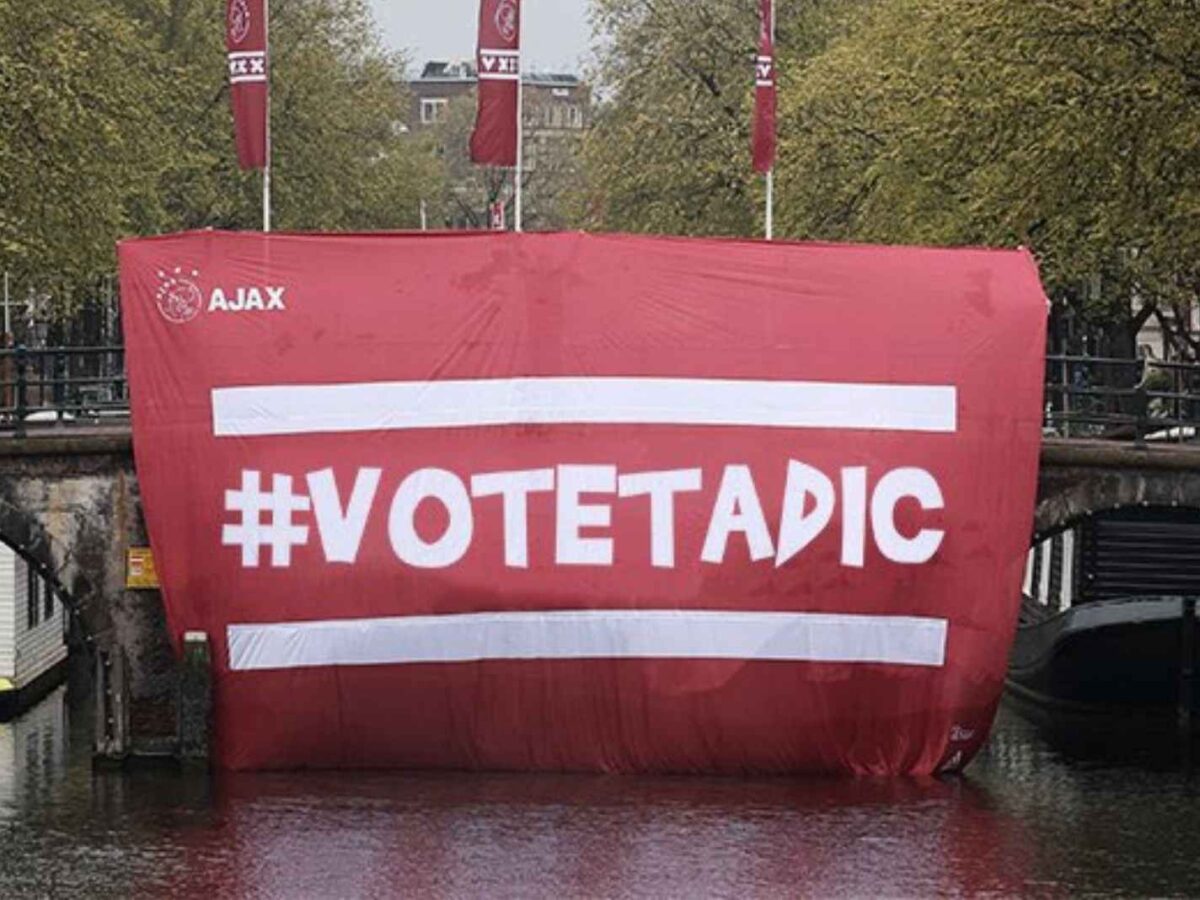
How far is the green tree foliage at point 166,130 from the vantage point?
5322 cm

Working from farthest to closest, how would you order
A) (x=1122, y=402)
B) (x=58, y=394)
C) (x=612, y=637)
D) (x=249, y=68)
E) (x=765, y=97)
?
→ (x=1122, y=402) < (x=765, y=97) < (x=249, y=68) < (x=58, y=394) < (x=612, y=637)

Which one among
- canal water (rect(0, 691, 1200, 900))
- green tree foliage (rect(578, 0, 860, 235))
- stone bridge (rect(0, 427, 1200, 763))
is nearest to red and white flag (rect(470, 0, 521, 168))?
stone bridge (rect(0, 427, 1200, 763))

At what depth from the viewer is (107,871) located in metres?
34.1

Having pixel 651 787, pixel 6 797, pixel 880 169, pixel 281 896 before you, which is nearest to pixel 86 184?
pixel 880 169

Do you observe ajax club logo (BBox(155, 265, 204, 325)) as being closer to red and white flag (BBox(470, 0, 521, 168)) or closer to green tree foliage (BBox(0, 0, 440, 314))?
red and white flag (BBox(470, 0, 521, 168))

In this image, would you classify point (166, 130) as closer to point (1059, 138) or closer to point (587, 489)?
point (1059, 138)

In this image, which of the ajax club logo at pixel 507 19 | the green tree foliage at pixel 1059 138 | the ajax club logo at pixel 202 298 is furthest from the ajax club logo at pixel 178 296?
the green tree foliage at pixel 1059 138

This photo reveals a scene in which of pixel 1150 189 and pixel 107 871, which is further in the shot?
pixel 1150 189

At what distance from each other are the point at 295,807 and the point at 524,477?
486cm

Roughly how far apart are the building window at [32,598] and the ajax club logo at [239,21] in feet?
37.2

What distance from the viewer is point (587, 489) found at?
126 feet

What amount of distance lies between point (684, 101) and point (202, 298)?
3800 cm

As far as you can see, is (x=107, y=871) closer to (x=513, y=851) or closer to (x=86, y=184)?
(x=513, y=851)

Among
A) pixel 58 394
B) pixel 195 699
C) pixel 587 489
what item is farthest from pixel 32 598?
pixel 587 489
